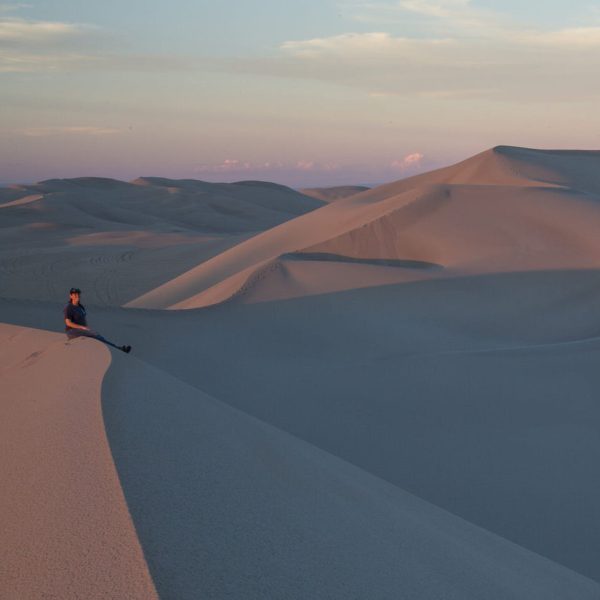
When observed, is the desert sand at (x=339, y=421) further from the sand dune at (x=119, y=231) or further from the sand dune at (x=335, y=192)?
the sand dune at (x=335, y=192)

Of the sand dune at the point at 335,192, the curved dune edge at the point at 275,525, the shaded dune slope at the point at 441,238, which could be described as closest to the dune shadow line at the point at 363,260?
the shaded dune slope at the point at 441,238

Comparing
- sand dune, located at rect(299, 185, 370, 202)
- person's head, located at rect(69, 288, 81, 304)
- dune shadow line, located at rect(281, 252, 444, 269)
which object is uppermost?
sand dune, located at rect(299, 185, 370, 202)

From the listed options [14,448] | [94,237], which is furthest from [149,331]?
[94,237]

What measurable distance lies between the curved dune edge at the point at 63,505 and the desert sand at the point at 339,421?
0.5 inches

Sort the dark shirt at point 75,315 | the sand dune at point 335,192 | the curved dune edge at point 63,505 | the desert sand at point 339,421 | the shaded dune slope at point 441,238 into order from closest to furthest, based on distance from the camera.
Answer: the curved dune edge at point 63,505, the desert sand at point 339,421, the dark shirt at point 75,315, the shaded dune slope at point 441,238, the sand dune at point 335,192

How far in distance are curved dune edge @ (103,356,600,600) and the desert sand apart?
0.01m

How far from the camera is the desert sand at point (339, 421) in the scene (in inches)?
110

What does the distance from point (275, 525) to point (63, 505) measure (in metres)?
0.80

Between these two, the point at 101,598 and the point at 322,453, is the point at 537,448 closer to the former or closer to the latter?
the point at 322,453

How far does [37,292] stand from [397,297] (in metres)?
12.0

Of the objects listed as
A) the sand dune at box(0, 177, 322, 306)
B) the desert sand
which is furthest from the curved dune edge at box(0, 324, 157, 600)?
the sand dune at box(0, 177, 322, 306)

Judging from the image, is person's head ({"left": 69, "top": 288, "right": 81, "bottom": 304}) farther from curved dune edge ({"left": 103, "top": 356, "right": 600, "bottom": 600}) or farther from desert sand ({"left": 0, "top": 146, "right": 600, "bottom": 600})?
curved dune edge ({"left": 103, "top": 356, "right": 600, "bottom": 600})

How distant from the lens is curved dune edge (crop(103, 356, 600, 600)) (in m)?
2.62

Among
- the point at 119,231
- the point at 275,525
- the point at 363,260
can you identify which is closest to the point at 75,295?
the point at 275,525
